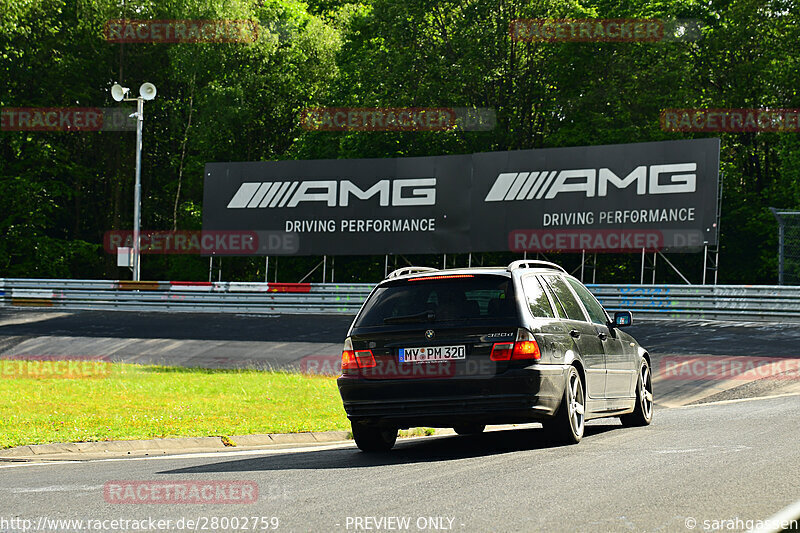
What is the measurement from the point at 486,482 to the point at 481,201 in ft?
85.6

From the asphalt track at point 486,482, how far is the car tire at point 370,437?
0.16 m

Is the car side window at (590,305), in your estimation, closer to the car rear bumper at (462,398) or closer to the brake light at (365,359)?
the car rear bumper at (462,398)

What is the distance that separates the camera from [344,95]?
4750cm

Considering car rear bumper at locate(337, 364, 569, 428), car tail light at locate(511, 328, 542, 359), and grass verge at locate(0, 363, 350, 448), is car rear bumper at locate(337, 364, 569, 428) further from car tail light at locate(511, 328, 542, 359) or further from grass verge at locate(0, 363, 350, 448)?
grass verge at locate(0, 363, 350, 448)

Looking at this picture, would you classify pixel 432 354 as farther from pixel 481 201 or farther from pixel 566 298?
pixel 481 201

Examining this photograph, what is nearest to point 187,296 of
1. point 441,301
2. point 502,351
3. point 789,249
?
point 789,249

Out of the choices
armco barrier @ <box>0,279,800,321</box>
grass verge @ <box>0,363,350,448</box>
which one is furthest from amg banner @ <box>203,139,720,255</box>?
grass verge @ <box>0,363,350,448</box>

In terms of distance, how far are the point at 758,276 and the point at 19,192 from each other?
3182cm

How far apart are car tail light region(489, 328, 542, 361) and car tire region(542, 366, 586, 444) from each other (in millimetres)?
600

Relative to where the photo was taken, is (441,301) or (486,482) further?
(441,301)

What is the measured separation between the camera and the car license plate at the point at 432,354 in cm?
930

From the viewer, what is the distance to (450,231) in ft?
109

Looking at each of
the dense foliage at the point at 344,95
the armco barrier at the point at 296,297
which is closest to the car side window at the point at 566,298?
the armco barrier at the point at 296,297

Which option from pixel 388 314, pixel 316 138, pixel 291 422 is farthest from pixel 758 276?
pixel 388 314
